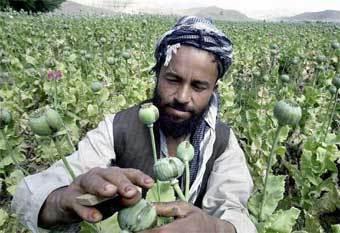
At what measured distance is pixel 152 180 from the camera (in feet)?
2.57

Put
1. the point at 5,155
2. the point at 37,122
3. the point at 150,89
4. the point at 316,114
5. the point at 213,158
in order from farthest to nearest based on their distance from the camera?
the point at 150,89 < the point at 316,114 < the point at 5,155 < the point at 213,158 < the point at 37,122

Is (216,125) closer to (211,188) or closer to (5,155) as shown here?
(211,188)

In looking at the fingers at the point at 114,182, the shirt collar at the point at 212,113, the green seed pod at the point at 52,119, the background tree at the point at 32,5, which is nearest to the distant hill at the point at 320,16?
the background tree at the point at 32,5

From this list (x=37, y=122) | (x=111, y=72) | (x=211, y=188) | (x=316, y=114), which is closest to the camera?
(x=37, y=122)

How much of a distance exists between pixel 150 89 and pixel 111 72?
736 millimetres

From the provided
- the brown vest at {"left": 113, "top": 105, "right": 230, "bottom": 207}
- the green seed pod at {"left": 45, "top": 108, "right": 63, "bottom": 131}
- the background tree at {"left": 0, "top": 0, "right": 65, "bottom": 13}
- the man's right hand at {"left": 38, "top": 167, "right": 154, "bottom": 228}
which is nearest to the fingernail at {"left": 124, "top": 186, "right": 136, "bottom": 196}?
the man's right hand at {"left": 38, "top": 167, "right": 154, "bottom": 228}

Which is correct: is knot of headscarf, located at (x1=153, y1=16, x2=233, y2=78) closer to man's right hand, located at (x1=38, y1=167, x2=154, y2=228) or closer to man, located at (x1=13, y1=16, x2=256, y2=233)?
man, located at (x1=13, y1=16, x2=256, y2=233)

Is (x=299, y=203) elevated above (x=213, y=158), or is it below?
below

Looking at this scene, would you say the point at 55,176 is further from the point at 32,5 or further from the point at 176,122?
the point at 32,5

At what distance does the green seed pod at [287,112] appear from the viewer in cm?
114

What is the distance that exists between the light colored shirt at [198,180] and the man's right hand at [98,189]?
0.50ft

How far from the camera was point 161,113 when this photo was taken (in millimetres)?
1534

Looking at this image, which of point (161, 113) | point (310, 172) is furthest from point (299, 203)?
point (161, 113)

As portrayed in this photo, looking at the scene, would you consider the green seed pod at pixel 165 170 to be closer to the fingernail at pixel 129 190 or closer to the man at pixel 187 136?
the fingernail at pixel 129 190
